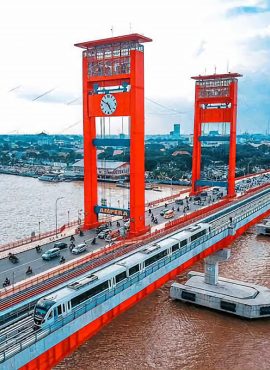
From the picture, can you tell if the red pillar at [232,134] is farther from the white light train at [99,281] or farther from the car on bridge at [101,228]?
the white light train at [99,281]

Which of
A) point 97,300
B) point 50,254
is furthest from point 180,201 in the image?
point 97,300

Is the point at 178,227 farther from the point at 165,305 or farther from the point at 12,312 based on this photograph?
the point at 12,312

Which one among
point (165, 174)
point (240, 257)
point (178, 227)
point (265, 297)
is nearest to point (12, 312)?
point (178, 227)

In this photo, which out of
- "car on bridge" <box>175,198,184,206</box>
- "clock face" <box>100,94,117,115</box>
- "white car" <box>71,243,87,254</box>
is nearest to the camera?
"white car" <box>71,243,87,254</box>

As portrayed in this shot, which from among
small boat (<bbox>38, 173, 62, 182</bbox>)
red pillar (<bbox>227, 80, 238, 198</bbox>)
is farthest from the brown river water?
small boat (<bbox>38, 173, 62, 182</bbox>)

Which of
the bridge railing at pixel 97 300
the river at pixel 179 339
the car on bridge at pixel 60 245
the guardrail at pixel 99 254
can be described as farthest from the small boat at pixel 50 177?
the bridge railing at pixel 97 300

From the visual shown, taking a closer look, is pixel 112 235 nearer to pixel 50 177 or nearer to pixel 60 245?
pixel 60 245

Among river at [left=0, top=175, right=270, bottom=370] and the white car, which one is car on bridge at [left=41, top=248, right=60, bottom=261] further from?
river at [left=0, top=175, right=270, bottom=370]

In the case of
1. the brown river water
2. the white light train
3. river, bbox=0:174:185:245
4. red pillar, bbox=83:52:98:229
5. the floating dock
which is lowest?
the brown river water
